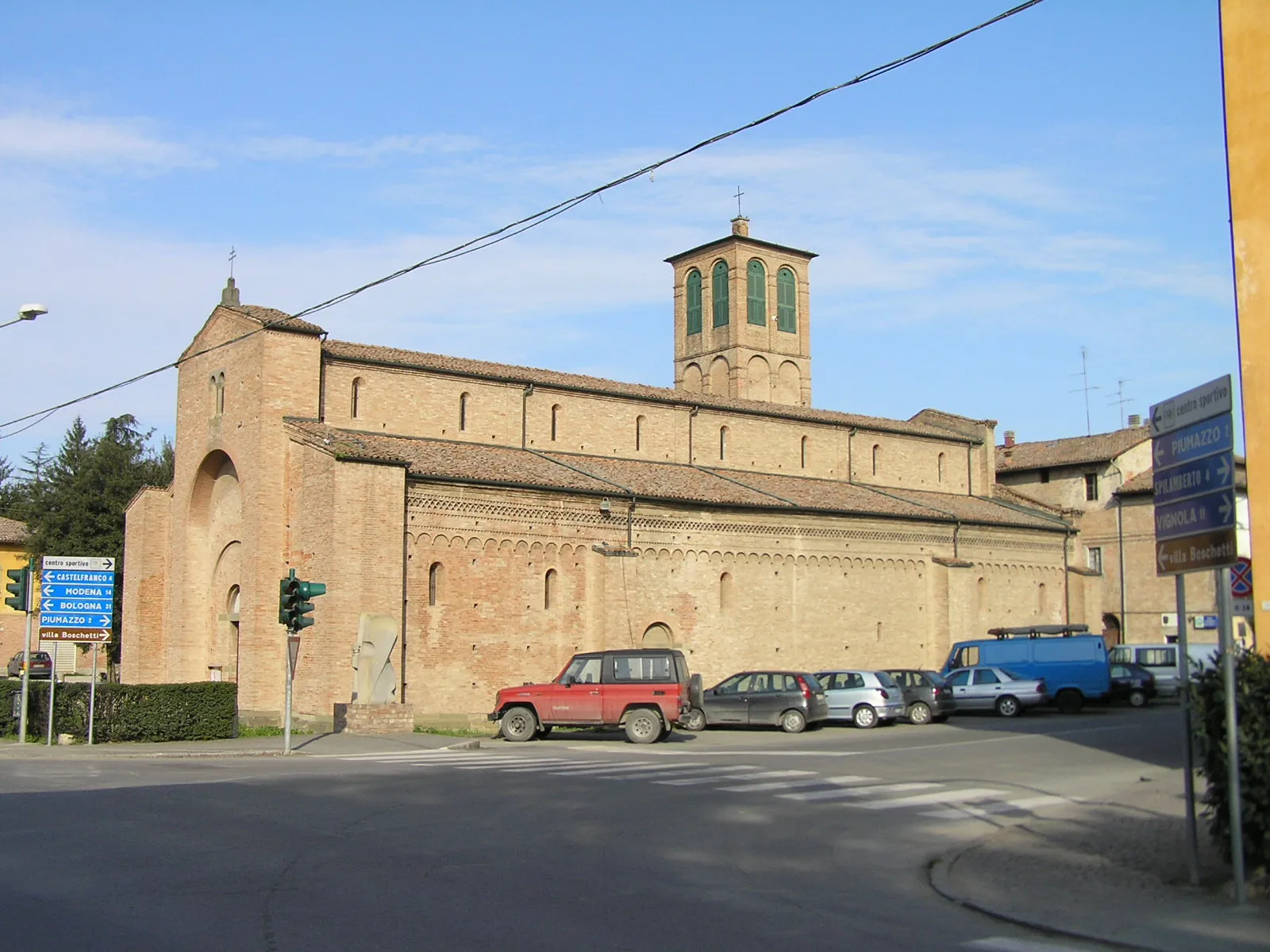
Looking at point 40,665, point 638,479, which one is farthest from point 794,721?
point 40,665

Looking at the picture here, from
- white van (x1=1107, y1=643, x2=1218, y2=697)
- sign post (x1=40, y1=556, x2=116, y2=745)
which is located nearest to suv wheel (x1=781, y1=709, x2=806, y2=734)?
white van (x1=1107, y1=643, x2=1218, y2=697)

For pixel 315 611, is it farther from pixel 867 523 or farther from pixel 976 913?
pixel 976 913

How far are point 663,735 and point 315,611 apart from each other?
8.45 meters

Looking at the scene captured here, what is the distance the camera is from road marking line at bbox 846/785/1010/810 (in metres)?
14.8

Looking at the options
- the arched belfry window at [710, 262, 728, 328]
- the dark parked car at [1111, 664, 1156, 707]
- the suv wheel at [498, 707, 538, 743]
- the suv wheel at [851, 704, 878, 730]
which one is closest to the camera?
the suv wheel at [498, 707, 538, 743]

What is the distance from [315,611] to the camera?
89.7 ft

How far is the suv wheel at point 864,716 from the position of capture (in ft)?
94.7

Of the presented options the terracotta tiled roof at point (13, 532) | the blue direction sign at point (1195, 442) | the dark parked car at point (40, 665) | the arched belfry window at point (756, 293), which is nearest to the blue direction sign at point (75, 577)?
the blue direction sign at point (1195, 442)

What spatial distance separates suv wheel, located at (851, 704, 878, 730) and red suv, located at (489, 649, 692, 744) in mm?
5887

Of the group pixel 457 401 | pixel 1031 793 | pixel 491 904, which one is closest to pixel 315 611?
pixel 457 401

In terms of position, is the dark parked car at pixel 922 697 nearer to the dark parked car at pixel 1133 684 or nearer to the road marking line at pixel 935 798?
the dark parked car at pixel 1133 684

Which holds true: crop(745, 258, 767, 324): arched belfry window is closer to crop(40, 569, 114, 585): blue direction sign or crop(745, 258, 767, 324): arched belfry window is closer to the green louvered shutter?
the green louvered shutter

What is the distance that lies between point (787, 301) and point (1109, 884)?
1758 inches

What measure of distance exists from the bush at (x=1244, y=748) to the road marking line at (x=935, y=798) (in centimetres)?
544
